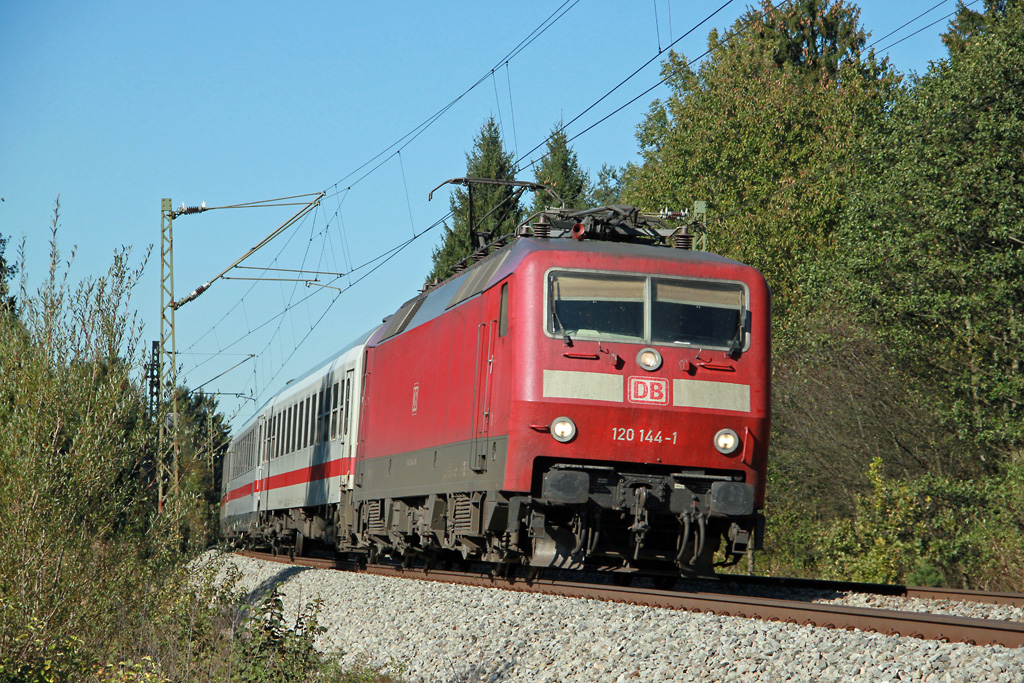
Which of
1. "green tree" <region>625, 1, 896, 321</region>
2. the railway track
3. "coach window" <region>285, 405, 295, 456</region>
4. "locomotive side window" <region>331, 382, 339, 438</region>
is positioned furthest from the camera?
"green tree" <region>625, 1, 896, 321</region>

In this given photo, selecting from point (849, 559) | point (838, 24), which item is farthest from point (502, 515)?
point (838, 24)

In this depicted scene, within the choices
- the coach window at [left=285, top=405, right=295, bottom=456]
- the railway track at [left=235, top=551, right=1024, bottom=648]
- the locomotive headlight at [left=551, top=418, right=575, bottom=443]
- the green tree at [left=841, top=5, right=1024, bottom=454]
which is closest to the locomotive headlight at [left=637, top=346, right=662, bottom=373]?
the locomotive headlight at [left=551, top=418, right=575, bottom=443]

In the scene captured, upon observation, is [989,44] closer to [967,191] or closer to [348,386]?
[967,191]

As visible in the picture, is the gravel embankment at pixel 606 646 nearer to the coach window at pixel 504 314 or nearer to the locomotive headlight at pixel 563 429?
the locomotive headlight at pixel 563 429

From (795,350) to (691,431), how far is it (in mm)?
14463

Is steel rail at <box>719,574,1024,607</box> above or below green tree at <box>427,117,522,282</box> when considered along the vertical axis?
below

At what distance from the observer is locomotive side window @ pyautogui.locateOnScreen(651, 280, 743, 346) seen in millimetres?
10414

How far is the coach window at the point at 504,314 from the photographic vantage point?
1070 centimetres

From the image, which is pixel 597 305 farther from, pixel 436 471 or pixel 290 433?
pixel 290 433

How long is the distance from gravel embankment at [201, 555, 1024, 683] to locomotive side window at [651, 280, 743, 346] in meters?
2.52

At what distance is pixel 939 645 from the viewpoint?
23.0 feet

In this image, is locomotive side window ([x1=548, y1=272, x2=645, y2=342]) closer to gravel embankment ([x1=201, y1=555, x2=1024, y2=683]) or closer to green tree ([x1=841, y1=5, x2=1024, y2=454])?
gravel embankment ([x1=201, y1=555, x2=1024, y2=683])

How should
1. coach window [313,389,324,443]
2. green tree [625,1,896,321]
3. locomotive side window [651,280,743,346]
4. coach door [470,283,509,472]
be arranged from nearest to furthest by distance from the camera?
locomotive side window [651,280,743,346] < coach door [470,283,509,472] < coach window [313,389,324,443] < green tree [625,1,896,321]

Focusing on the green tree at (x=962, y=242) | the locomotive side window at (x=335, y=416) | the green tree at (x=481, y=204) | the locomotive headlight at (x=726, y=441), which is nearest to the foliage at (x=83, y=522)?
the locomotive headlight at (x=726, y=441)
